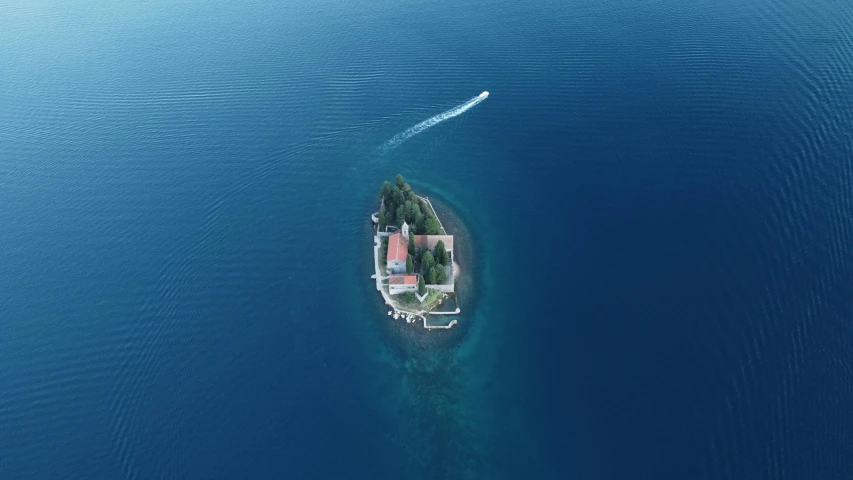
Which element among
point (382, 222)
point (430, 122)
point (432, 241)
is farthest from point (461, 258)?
point (430, 122)

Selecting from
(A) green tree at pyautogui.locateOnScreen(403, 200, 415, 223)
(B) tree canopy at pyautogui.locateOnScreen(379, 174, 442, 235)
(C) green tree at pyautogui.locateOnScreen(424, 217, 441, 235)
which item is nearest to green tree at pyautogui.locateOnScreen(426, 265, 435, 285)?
(C) green tree at pyautogui.locateOnScreen(424, 217, 441, 235)

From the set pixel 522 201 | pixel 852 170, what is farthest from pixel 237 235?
pixel 852 170

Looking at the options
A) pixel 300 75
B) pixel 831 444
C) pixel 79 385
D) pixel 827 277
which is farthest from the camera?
pixel 300 75

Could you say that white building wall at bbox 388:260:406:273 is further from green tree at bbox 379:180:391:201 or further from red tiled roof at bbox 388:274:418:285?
green tree at bbox 379:180:391:201

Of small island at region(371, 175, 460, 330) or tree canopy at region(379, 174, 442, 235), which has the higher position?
tree canopy at region(379, 174, 442, 235)

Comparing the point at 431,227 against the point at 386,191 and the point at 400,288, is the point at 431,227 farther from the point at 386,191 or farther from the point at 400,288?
the point at 400,288

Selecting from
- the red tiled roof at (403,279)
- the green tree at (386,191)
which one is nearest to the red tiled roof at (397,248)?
the red tiled roof at (403,279)

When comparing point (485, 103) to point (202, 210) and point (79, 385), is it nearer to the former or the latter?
point (202, 210)

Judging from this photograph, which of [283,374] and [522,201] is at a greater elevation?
[522,201]
